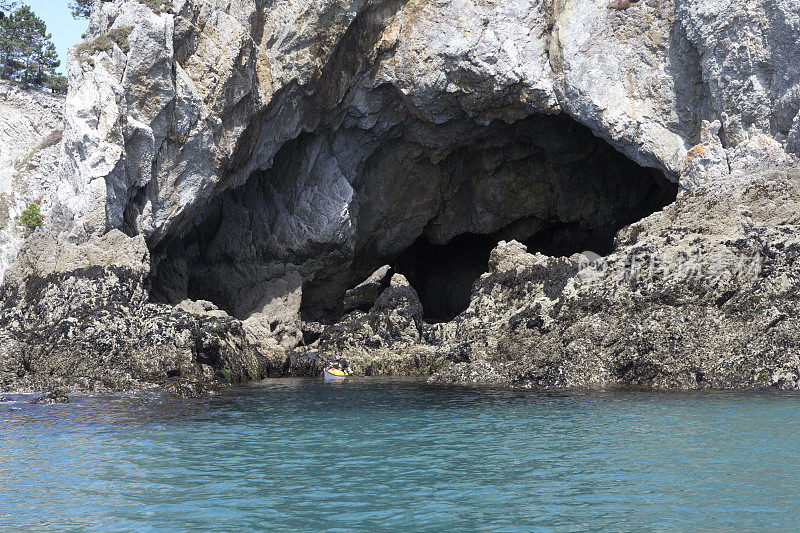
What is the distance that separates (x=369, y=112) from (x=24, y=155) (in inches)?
626

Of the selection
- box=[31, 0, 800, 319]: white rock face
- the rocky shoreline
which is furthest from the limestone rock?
the rocky shoreline

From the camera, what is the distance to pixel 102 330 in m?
22.9

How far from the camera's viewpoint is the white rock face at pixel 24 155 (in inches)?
1151

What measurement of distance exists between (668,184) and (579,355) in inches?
556

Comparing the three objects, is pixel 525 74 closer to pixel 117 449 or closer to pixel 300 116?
pixel 300 116

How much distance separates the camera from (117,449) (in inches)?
486

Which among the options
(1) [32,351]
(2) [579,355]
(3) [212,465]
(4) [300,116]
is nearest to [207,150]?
(4) [300,116]

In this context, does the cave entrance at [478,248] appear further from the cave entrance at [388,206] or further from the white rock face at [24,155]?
the white rock face at [24,155]

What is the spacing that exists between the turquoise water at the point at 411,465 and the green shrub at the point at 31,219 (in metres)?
12.7

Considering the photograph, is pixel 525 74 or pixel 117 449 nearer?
pixel 117 449

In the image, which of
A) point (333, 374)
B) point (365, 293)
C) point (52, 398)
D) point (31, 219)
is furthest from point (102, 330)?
point (365, 293)

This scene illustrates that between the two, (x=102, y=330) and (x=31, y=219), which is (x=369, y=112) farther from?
(x=102, y=330)

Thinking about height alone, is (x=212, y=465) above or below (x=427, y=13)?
below

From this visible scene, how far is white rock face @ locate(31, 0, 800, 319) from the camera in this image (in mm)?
25016
